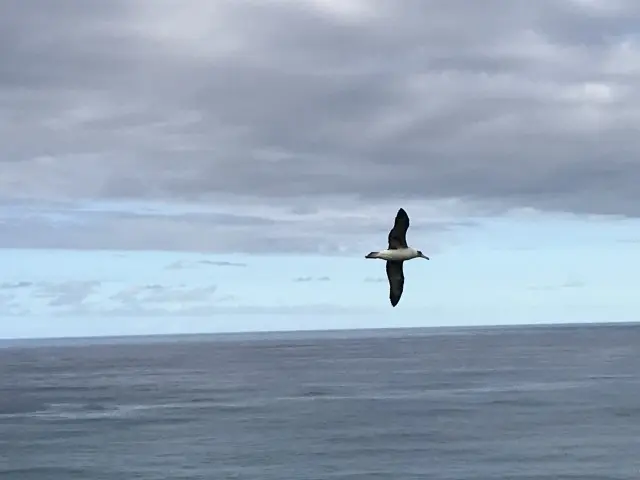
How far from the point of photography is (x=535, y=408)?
16375cm

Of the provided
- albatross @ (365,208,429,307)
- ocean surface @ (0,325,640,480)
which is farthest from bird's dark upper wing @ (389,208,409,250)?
ocean surface @ (0,325,640,480)

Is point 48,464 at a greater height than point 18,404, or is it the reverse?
point 18,404

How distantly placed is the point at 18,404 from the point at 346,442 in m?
82.8

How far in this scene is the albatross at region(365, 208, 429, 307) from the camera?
31125mm

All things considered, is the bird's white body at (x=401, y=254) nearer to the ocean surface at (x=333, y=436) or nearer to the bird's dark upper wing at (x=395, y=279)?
the bird's dark upper wing at (x=395, y=279)

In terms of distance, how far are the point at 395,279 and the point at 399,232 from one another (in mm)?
1589

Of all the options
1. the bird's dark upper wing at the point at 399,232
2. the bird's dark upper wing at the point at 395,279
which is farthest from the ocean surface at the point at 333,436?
the bird's dark upper wing at the point at 399,232

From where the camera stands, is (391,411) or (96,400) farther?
(96,400)

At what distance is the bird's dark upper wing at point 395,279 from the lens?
103 feet

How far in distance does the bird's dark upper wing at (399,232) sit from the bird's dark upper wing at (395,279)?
2.11 feet

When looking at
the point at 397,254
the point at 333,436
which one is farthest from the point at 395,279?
the point at 333,436

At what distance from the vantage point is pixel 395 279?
1258 inches

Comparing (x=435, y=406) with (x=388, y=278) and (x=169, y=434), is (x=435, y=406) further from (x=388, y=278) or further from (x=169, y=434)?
(x=388, y=278)

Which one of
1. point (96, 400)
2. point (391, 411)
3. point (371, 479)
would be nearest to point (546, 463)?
point (371, 479)
